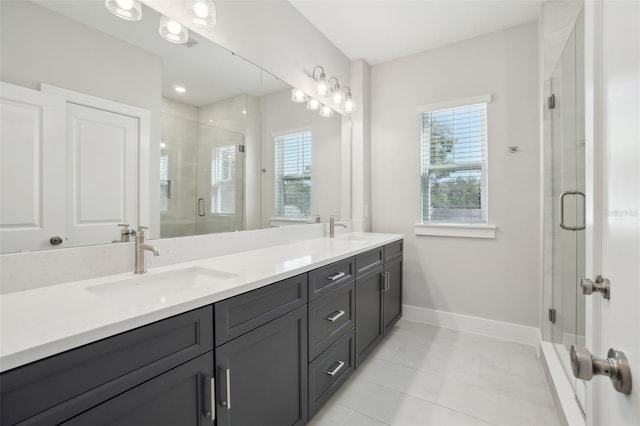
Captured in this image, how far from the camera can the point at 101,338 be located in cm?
70

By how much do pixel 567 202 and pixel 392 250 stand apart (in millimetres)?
1256

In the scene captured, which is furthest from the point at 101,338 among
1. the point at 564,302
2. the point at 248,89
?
the point at 564,302

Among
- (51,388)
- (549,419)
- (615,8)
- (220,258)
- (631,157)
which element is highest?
(615,8)

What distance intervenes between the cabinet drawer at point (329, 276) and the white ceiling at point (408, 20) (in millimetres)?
2020

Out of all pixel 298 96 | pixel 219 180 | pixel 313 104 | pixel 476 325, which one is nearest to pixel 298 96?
pixel 298 96

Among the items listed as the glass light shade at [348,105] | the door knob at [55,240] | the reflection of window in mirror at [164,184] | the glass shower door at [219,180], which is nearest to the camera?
the door knob at [55,240]

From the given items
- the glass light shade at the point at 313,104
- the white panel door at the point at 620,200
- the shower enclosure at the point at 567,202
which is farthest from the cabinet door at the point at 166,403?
the glass light shade at the point at 313,104

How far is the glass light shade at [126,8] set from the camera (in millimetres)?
1206

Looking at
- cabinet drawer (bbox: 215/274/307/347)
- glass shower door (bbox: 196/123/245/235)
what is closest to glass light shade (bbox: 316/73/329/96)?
glass shower door (bbox: 196/123/245/235)

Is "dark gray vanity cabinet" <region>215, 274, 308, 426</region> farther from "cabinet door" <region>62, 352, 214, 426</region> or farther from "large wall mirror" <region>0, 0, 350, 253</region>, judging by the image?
"large wall mirror" <region>0, 0, 350, 253</region>

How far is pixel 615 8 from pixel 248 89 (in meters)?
1.77

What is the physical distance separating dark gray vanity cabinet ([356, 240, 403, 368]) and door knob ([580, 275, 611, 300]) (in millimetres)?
1291

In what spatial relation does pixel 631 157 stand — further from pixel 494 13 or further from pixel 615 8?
pixel 494 13

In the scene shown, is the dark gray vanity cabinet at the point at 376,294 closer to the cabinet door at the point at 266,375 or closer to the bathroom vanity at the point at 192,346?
the bathroom vanity at the point at 192,346
